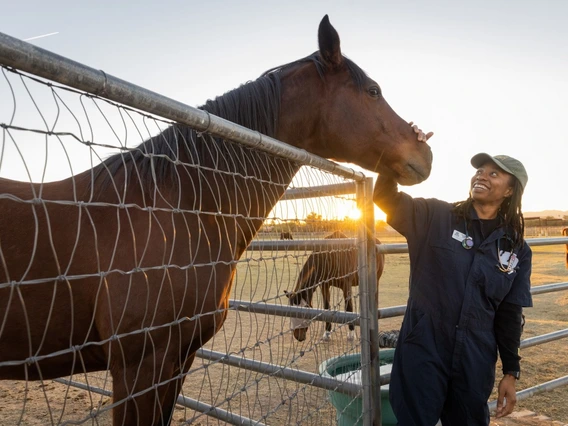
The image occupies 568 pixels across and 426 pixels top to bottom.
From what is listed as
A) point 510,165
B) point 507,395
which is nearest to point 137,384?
point 507,395

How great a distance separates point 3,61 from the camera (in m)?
0.77

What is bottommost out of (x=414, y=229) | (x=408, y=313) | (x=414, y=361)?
(x=414, y=361)

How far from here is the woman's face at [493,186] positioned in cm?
230

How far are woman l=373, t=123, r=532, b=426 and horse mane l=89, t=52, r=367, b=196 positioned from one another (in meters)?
0.77

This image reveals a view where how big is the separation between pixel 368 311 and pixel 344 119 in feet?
3.47

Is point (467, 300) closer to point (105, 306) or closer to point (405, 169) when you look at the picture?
point (405, 169)

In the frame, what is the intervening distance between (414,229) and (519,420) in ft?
7.91

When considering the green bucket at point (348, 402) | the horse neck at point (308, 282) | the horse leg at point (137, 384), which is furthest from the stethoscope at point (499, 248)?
the horse leg at point (137, 384)

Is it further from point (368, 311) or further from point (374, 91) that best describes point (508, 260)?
point (374, 91)

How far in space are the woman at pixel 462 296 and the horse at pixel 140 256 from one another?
92 cm

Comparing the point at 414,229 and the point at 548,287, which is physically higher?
the point at 414,229

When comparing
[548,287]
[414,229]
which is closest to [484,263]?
[414,229]

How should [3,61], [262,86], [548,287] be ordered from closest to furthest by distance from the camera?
[3,61], [262,86], [548,287]

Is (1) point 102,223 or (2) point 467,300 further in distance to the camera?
(2) point 467,300
